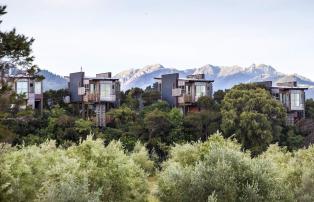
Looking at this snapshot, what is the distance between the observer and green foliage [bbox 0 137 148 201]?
98.6 ft

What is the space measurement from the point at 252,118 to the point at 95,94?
2747 cm

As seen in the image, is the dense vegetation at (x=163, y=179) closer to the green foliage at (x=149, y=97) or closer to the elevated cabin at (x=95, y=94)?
the elevated cabin at (x=95, y=94)

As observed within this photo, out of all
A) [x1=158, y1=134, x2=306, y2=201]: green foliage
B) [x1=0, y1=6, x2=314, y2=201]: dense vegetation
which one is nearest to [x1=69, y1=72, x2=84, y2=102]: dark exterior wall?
[x1=0, y1=6, x2=314, y2=201]: dense vegetation

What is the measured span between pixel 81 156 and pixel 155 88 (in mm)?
64393

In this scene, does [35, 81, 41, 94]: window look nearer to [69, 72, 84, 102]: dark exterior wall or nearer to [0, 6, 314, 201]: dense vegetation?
[69, 72, 84, 102]: dark exterior wall

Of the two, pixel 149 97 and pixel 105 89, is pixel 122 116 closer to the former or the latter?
pixel 105 89

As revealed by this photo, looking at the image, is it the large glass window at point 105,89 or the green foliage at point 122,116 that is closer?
the green foliage at point 122,116

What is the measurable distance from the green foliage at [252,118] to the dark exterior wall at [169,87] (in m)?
13.4

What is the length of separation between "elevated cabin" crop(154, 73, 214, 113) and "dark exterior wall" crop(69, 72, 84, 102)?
1548 cm

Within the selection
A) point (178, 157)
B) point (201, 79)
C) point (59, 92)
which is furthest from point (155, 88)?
point (178, 157)

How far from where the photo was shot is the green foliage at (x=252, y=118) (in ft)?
239

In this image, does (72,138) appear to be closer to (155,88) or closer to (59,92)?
(59,92)

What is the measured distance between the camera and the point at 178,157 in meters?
42.8

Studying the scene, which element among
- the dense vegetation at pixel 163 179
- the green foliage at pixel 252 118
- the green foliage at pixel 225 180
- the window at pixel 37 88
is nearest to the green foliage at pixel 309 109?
the green foliage at pixel 252 118
